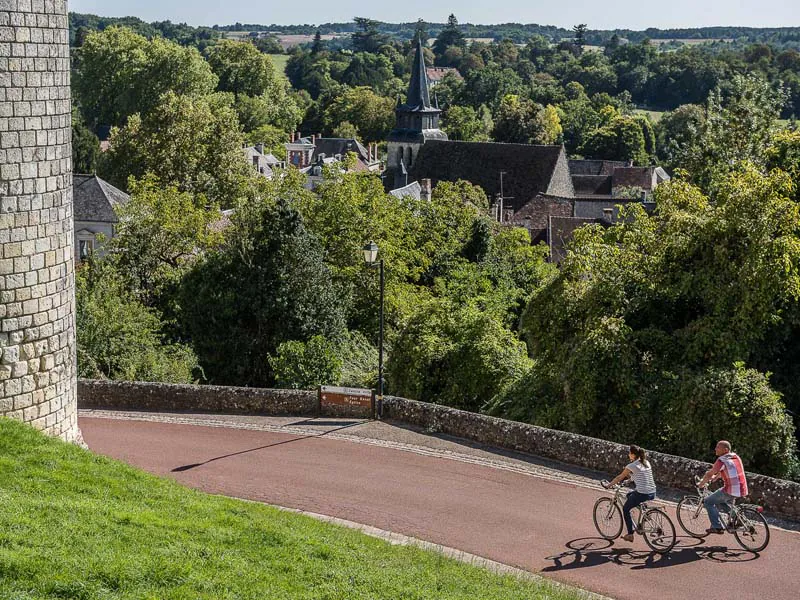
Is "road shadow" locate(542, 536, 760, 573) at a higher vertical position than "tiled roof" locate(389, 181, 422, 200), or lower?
lower

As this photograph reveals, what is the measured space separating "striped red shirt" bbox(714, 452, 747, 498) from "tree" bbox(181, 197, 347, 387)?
14.4m

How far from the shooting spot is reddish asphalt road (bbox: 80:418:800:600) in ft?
39.5

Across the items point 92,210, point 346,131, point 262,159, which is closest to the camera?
point 92,210

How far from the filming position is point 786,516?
13.8 metres

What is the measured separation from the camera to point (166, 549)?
9586 mm

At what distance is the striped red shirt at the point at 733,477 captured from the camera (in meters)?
12.5

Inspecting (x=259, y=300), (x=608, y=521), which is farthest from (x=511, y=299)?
(x=608, y=521)

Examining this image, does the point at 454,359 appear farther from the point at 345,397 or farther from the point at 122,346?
the point at 122,346

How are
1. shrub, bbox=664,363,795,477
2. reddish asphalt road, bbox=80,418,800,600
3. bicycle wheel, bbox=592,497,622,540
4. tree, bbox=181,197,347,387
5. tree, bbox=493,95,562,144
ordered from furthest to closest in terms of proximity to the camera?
tree, bbox=493,95,562,144
tree, bbox=181,197,347,387
shrub, bbox=664,363,795,477
bicycle wheel, bbox=592,497,622,540
reddish asphalt road, bbox=80,418,800,600

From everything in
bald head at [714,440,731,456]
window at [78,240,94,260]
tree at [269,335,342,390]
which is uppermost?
bald head at [714,440,731,456]

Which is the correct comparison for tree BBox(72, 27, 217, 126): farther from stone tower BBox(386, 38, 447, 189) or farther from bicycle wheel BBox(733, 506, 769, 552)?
bicycle wheel BBox(733, 506, 769, 552)

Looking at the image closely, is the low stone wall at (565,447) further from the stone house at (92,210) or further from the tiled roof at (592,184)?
the tiled roof at (592,184)

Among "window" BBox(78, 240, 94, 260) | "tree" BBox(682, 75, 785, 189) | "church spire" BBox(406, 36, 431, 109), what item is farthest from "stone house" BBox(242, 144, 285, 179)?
"tree" BBox(682, 75, 785, 189)

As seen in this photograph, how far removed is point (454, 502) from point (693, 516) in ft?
10.5
